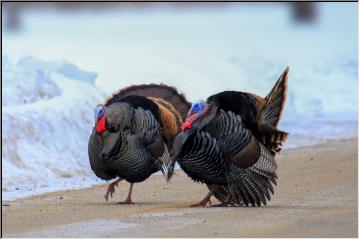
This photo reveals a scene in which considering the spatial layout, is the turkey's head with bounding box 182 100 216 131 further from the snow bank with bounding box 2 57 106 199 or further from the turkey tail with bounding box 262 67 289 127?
the snow bank with bounding box 2 57 106 199

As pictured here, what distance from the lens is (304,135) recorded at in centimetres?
2011

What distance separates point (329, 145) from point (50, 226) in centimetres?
920

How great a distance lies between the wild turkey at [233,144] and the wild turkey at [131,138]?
78 centimetres

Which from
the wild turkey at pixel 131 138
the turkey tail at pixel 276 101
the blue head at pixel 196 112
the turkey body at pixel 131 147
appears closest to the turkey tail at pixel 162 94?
the wild turkey at pixel 131 138

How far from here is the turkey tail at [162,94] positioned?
12.1 m

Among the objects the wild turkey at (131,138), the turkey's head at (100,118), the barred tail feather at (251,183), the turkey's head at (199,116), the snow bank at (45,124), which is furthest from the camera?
the snow bank at (45,124)

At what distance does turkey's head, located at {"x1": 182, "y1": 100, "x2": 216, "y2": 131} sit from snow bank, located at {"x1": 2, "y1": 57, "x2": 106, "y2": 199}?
259 cm

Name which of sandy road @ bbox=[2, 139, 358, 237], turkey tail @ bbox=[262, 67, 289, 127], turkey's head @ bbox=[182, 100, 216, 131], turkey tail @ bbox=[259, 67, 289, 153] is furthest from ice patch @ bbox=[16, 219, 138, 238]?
turkey tail @ bbox=[262, 67, 289, 127]

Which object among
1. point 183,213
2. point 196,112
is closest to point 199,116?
point 196,112

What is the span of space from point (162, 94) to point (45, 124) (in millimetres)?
4761

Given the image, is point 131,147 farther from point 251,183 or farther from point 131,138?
point 251,183

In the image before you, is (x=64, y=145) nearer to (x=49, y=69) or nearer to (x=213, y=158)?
(x=49, y=69)

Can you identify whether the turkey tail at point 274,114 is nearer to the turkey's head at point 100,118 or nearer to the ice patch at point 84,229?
the turkey's head at point 100,118

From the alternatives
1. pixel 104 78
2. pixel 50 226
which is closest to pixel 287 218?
pixel 50 226
